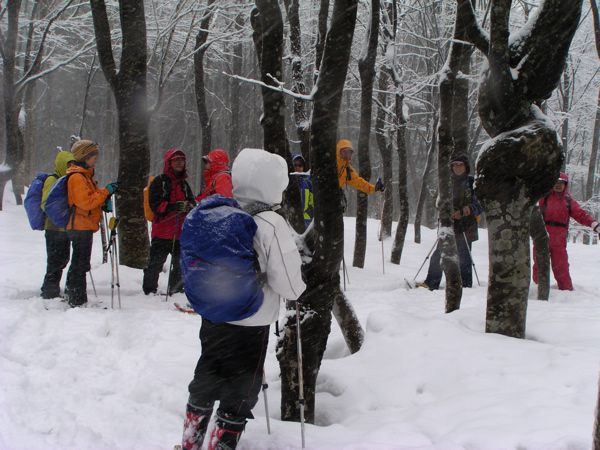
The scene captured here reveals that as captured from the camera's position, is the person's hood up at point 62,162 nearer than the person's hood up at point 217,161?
Yes

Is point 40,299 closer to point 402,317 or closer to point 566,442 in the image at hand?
point 402,317

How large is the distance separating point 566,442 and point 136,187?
728cm

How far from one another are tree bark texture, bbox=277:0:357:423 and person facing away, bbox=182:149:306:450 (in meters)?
0.79

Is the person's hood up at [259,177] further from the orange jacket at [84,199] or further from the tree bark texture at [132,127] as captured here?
the tree bark texture at [132,127]

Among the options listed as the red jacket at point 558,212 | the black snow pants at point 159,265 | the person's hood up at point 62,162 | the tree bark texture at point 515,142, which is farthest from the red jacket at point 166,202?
the red jacket at point 558,212

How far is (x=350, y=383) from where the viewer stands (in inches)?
162

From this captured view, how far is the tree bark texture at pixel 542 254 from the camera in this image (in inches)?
298

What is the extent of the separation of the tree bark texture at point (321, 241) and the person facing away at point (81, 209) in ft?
11.2

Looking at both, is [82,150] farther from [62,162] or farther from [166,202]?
[166,202]

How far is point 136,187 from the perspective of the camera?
8.30 meters

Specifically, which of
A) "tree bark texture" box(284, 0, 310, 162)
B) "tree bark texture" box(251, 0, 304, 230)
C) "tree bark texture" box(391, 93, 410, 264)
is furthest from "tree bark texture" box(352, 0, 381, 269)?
"tree bark texture" box(251, 0, 304, 230)

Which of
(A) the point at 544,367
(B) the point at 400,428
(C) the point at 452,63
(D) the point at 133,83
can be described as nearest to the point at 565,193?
(C) the point at 452,63

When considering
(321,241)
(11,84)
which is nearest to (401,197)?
(321,241)

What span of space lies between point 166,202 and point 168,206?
6 centimetres
